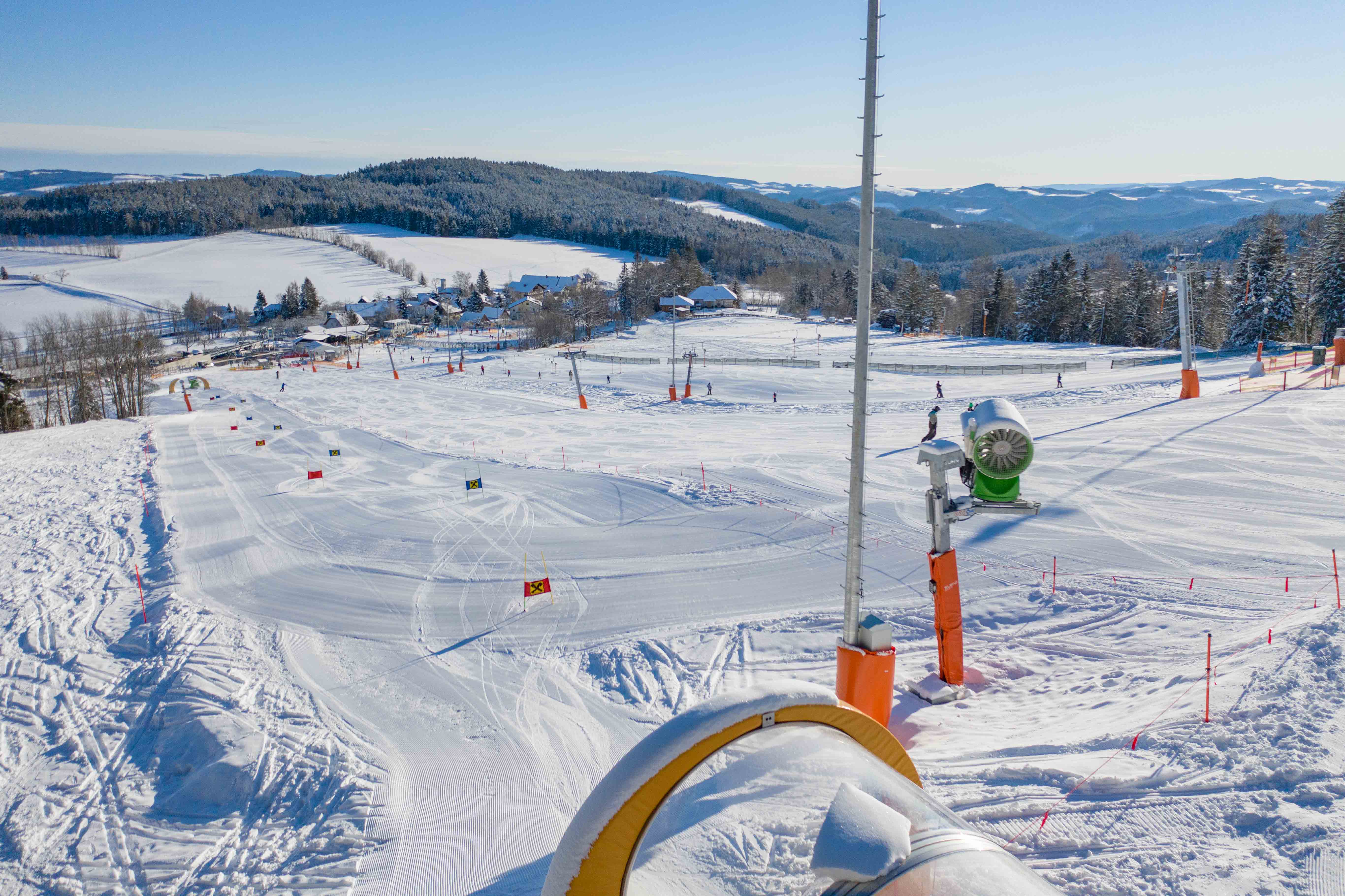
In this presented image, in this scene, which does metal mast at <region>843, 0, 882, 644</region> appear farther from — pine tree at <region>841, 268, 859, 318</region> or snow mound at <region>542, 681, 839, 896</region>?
pine tree at <region>841, 268, 859, 318</region>

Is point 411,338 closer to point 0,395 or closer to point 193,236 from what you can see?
point 0,395

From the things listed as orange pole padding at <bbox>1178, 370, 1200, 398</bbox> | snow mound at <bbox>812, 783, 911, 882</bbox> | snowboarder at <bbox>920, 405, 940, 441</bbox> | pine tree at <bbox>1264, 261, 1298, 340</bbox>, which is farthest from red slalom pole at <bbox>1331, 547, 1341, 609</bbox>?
pine tree at <bbox>1264, 261, 1298, 340</bbox>

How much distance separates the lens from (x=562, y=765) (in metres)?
7.81

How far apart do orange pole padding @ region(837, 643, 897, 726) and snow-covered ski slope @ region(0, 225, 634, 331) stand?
124250 millimetres

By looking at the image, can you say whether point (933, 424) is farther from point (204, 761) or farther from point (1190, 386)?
point (204, 761)

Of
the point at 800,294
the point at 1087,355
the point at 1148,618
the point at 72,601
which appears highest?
the point at 800,294

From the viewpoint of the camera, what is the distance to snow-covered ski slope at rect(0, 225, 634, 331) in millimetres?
115188

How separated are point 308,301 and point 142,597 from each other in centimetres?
11053

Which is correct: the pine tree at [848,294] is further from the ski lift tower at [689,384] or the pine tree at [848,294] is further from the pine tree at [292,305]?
the pine tree at [292,305]

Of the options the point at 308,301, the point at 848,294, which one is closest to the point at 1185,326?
the point at 848,294

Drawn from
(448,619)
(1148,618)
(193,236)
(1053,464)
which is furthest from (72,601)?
(193,236)

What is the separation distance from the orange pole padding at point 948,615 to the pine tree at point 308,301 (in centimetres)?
11896

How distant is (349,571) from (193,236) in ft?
629

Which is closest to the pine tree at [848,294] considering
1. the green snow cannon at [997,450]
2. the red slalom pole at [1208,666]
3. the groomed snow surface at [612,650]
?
the groomed snow surface at [612,650]
